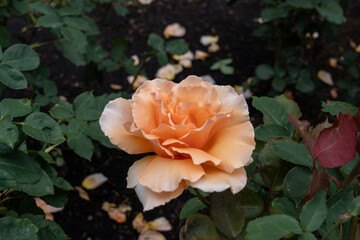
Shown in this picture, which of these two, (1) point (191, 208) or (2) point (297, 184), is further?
(1) point (191, 208)

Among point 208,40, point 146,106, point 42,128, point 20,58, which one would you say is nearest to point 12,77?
point 20,58

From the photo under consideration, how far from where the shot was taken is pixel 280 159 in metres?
0.75

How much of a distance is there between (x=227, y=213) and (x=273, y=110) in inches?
10.1

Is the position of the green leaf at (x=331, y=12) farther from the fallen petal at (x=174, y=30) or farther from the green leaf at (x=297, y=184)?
the green leaf at (x=297, y=184)

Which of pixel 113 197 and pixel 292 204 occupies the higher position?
pixel 292 204

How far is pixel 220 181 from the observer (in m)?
0.61

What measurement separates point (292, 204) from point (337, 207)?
0.07 m

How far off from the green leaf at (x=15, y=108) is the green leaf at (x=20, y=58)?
0.13 m

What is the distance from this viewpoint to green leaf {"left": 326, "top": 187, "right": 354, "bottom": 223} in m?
0.62

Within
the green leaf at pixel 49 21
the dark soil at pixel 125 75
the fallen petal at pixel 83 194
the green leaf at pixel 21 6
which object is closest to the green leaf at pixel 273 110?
the dark soil at pixel 125 75

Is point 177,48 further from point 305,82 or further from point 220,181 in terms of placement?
point 220,181

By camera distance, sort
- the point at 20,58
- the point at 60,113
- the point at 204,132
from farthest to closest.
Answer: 1. the point at 60,113
2. the point at 20,58
3. the point at 204,132

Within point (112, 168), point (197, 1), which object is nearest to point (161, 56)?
point (112, 168)

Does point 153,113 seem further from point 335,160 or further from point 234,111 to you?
point 335,160
